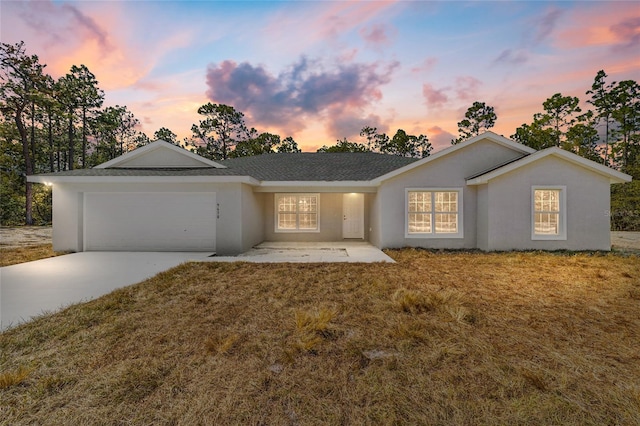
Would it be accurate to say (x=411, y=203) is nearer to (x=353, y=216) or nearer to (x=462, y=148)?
(x=462, y=148)

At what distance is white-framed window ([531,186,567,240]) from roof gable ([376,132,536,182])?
5.71 feet

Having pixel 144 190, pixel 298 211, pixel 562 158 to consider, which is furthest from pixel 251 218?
pixel 562 158

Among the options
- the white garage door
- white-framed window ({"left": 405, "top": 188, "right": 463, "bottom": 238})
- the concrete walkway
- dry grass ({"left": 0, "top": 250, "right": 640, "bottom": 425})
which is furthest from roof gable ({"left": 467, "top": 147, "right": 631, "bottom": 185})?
the white garage door

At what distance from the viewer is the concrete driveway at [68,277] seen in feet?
14.8

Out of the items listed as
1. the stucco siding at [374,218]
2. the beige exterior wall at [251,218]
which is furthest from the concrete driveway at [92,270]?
the stucco siding at [374,218]

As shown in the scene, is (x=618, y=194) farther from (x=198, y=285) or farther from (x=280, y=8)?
(x=198, y=285)

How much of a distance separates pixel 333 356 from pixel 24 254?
11.5m

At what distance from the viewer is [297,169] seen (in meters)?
12.8

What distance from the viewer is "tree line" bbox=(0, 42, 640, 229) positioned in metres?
20.8

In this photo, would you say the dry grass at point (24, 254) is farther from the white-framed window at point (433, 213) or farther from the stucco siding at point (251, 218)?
the white-framed window at point (433, 213)

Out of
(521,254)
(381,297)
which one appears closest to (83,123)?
(381,297)

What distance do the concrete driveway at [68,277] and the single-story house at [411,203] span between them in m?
1.00

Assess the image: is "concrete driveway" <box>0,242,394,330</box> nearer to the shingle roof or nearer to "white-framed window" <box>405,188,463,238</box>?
"white-framed window" <box>405,188,463,238</box>

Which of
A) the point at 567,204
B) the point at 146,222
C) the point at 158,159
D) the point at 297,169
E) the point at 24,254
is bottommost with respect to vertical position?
the point at 24,254
